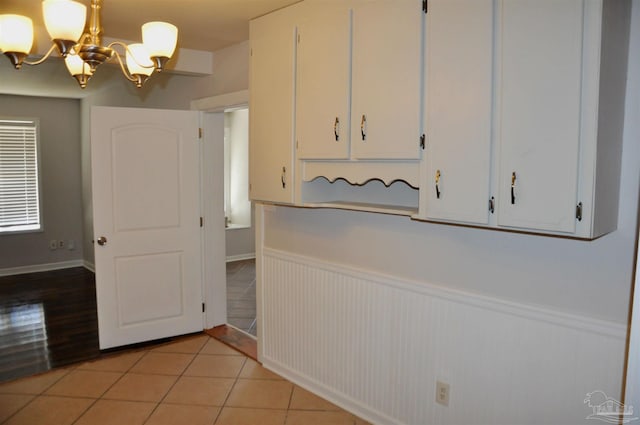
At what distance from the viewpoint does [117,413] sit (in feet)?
9.43

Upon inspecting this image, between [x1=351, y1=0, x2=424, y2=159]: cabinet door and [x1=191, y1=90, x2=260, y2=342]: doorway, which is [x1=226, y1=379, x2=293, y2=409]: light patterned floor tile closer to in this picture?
[x1=191, y1=90, x2=260, y2=342]: doorway

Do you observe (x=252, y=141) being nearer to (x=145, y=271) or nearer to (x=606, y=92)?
(x=145, y=271)

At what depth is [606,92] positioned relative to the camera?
5.32 ft

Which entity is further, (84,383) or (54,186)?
(54,186)

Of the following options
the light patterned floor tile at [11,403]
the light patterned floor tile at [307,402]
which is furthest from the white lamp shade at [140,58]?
the light patterned floor tile at [11,403]

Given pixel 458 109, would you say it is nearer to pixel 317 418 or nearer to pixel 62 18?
pixel 62 18

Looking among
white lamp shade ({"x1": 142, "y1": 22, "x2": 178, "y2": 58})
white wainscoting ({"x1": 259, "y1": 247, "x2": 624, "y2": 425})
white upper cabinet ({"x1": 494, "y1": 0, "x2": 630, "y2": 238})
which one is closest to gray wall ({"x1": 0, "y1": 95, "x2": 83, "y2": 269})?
white wainscoting ({"x1": 259, "y1": 247, "x2": 624, "y2": 425})

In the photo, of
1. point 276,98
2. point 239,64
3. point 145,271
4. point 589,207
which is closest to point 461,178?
point 589,207

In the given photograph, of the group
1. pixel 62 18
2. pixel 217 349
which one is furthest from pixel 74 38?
pixel 217 349

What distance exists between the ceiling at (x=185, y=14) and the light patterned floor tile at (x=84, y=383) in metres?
2.44

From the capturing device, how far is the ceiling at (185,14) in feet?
9.29

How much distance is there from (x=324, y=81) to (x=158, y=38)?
887 mm

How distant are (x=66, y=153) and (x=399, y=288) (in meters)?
6.04

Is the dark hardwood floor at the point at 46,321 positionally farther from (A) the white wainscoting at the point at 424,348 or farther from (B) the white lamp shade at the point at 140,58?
(B) the white lamp shade at the point at 140,58
